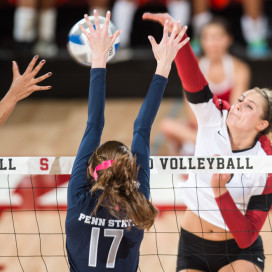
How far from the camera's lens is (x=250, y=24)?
8133mm

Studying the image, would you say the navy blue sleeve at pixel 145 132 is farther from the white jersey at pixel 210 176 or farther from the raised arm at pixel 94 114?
the white jersey at pixel 210 176

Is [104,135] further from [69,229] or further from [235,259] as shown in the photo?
[69,229]

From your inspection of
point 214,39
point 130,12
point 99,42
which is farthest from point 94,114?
point 130,12

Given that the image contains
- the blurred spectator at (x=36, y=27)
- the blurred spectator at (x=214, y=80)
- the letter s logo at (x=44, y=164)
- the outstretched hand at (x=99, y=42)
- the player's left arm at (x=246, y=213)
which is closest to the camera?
the outstretched hand at (x=99, y=42)

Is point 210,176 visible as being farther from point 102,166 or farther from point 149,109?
point 102,166

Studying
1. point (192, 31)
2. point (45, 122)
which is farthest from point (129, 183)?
point (192, 31)

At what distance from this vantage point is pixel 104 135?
6.70 metres

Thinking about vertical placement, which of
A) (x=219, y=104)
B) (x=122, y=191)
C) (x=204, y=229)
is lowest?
(x=204, y=229)

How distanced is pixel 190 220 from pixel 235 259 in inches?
12.5

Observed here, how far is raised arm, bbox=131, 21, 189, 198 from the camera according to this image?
2.37 metres

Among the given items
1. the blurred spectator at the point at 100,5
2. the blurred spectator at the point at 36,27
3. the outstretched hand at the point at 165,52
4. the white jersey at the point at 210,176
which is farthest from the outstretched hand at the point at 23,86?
the blurred spectator at the point at 100,5

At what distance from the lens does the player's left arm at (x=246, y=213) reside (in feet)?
8.73

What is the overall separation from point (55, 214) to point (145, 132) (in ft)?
9.00

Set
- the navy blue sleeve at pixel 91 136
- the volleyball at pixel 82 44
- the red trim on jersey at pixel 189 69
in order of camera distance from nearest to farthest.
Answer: the navy blue sleeve at pixel 91 136 < the red trim on jersey at pixel 189 69 < the volleyball at pixel 82 44
